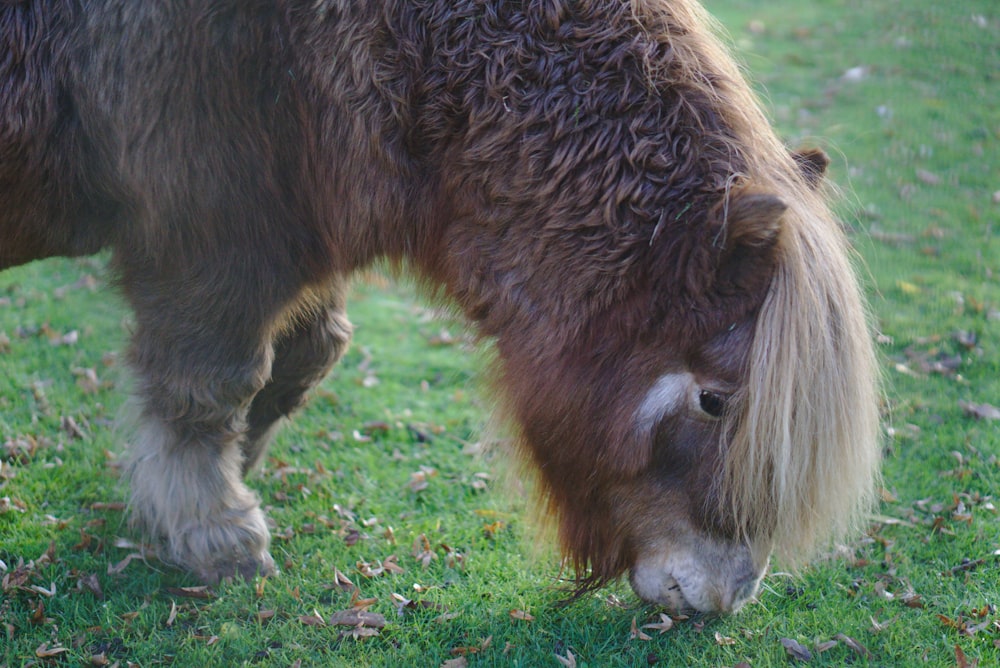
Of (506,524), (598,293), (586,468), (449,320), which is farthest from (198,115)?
(506,524)

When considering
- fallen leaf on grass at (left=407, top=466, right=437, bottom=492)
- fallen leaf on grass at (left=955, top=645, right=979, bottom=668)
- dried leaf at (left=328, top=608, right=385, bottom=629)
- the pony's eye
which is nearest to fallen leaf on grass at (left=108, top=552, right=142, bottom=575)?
dried leaf at (left=328, top=608, right=385, bottom=629)

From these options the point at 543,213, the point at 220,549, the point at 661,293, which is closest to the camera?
the point at 661,293

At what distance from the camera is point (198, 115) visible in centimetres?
334

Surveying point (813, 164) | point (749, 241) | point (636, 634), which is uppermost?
point (813, 164)

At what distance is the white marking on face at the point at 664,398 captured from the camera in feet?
10.3

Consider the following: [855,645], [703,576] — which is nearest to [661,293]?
[703,576]

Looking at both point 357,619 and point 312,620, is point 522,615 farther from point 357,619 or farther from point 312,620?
point 312,620

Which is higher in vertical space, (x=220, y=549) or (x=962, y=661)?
(x=962, y=661)

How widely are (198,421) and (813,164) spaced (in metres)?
2.84

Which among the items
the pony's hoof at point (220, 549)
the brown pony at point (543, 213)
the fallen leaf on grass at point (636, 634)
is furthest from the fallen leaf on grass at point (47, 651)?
the fallen leaf on grass at point (636, 634)

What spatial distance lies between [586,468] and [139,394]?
206cm

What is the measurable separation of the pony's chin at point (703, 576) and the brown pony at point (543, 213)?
1cm

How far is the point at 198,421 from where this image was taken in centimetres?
400

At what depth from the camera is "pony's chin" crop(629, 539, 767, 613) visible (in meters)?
3.31
